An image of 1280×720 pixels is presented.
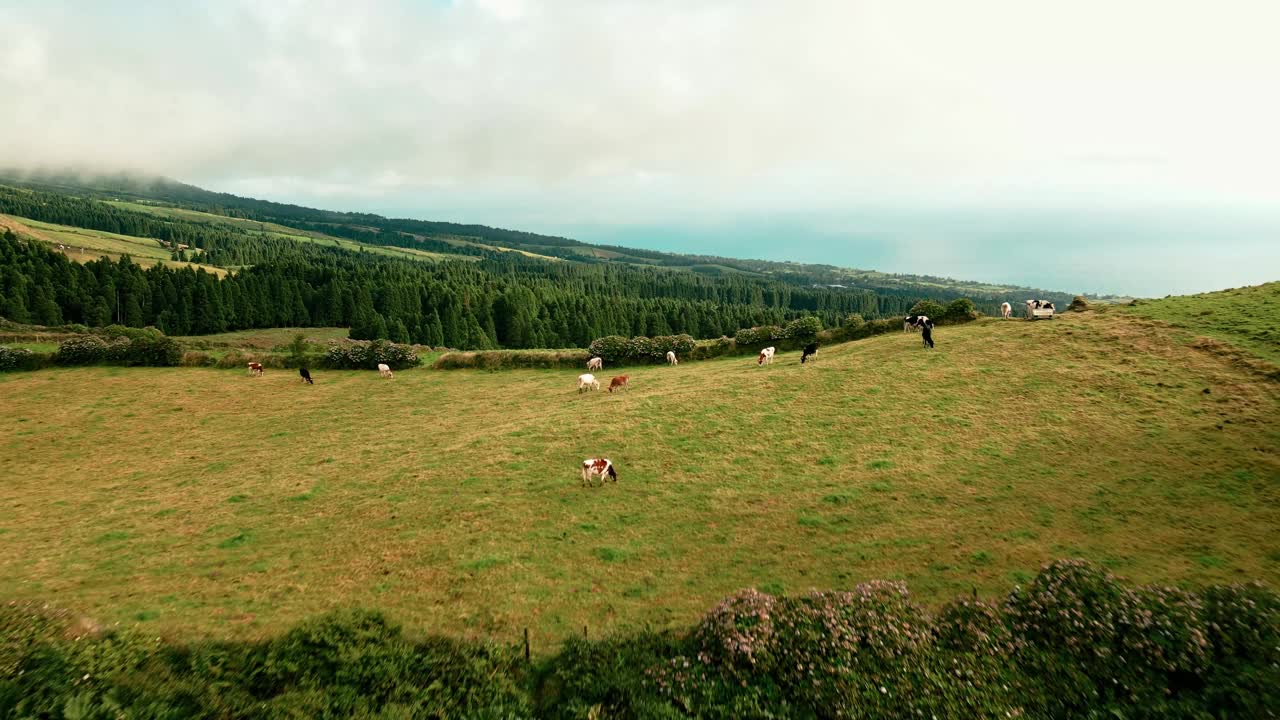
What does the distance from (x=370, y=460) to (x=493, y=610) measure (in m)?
15.3

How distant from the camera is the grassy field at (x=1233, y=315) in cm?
2812

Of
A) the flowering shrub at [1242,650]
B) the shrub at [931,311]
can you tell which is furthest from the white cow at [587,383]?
the flowering shrub at [1242,650]

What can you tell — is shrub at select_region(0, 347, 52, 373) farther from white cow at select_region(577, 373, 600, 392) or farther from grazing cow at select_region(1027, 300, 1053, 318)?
grazing cow at select_region(1027, 300, 1053, 318)

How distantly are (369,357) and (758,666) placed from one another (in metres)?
44.8

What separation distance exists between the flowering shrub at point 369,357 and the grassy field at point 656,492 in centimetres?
1082

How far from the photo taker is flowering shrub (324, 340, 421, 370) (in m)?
45.6

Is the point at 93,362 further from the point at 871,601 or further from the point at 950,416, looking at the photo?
the point at 950,416

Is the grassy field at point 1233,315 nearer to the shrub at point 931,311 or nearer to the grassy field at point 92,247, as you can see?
the shrub at point 931,311

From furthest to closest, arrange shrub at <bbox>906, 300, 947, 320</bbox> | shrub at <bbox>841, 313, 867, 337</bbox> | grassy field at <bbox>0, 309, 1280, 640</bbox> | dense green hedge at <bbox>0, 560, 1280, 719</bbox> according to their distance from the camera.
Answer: shrub at <bbox>841, 313, 867, 337</bbox>
shrub at <bbox>906, 300, 947, 320</bbox>
grassy field at <bbox>0, 309, 1280, 640</bbox>
dense green hedge at <bbox>0, 560, 1280, 719</bbox>

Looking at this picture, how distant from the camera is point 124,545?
681 inches

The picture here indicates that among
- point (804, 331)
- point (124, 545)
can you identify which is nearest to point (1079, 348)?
point (804, 331)

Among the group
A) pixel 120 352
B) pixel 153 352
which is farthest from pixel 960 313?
pixel 120 352

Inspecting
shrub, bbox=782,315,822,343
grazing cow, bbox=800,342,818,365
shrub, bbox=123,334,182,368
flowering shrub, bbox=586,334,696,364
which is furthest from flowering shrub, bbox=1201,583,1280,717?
shrub, bbox=123,334,182,368

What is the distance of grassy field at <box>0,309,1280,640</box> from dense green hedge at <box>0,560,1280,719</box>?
2.29 m
